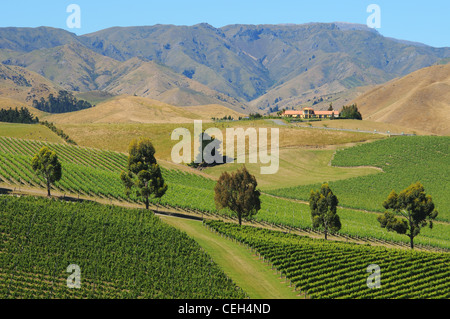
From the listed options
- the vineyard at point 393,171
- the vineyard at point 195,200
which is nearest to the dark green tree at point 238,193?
the vineyard at point 195,200

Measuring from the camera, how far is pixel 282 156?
160m

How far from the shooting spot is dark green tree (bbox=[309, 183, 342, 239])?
83.6 m

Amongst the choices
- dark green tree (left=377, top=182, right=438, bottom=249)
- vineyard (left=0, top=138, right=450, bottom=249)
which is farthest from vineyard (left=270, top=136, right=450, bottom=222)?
→ dark green tree (left=377, top=182, right=438, bottom=249)

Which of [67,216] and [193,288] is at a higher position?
[67,216]

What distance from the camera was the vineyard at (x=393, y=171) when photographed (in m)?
122

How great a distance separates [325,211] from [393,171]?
217ft

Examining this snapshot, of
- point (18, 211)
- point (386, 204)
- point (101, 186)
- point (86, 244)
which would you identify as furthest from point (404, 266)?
point (101, 186)

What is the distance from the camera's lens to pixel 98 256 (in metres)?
59.8
